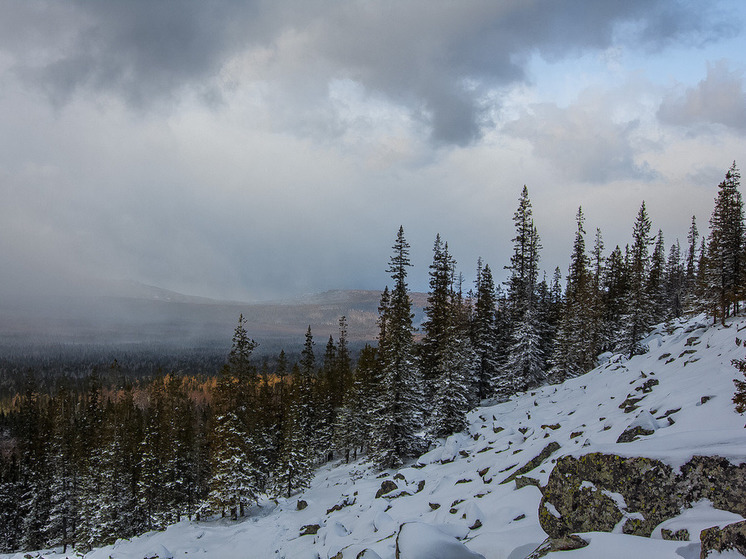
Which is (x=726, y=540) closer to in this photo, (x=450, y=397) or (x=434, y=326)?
(x=450, y=397)

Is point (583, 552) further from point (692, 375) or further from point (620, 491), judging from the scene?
point (692, 375)

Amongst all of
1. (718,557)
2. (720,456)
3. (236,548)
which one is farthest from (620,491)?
(236,548)

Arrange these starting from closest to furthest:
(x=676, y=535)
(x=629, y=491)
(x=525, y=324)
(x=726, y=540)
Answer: (x=726, y=540) → (x=676, y=535) → (x=629, y=491) → (x=525, y=324)

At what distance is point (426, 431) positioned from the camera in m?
29.1

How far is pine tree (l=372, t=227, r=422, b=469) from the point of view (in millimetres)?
28453

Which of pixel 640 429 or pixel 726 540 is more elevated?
pixel 726 540

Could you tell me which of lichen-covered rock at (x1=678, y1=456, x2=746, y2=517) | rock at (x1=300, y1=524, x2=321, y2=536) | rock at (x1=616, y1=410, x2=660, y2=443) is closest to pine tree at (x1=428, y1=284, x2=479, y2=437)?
rock at (x1=300, y1=524, x2=321, y2=536)

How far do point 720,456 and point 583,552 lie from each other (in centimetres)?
→ 273

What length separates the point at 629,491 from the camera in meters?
6.05

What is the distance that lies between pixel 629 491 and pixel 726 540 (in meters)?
2.25

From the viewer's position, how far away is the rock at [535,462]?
44.5ft

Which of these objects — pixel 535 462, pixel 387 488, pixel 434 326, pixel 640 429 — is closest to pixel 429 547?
pixel 640 429

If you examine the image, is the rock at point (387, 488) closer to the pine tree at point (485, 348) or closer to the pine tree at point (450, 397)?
the pine tree at point (450, 397)

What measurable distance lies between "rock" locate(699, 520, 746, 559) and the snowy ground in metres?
0.40
